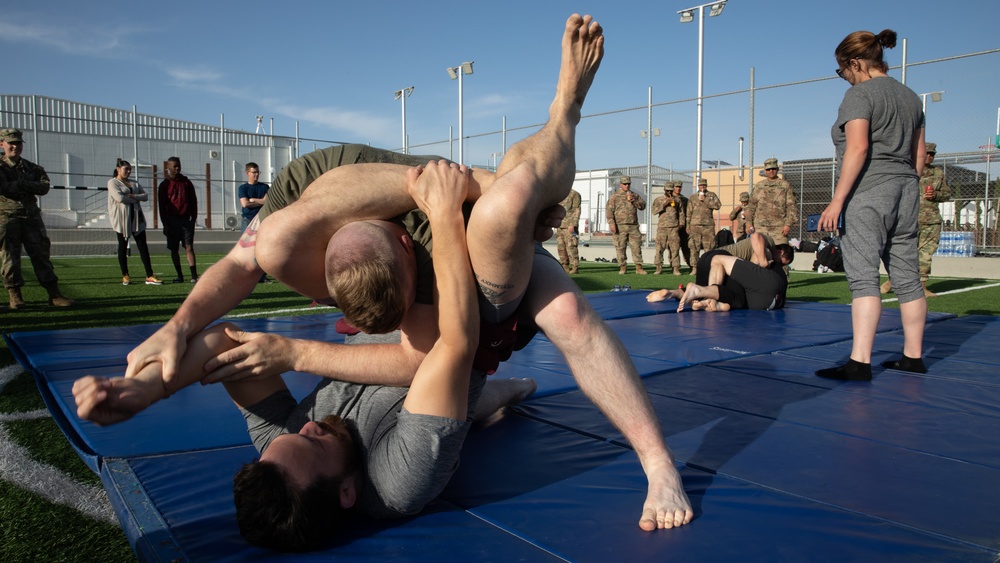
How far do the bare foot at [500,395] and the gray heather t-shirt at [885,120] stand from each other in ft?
7.02

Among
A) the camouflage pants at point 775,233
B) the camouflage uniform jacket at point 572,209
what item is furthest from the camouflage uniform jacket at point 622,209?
the camouflage pants at point 775,233

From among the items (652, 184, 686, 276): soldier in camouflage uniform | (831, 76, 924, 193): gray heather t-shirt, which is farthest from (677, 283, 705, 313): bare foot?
(652, 184, 686, 276): soldier in camouflage uniform

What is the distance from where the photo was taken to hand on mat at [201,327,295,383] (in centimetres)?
207

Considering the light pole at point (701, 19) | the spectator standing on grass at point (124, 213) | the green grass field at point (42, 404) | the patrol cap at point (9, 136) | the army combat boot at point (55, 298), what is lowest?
the green grass field at point (42, 404)

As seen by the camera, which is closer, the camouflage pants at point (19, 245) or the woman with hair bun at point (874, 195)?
the woman with hair bun at point (874, 195)

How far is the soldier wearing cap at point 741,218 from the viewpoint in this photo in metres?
12.9

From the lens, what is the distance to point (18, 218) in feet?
21.6

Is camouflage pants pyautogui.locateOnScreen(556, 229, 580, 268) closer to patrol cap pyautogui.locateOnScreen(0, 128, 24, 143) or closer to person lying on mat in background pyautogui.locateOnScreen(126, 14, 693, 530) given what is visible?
patrol cap pyautogui.locateOnScreen(0, 128, 24, 143)

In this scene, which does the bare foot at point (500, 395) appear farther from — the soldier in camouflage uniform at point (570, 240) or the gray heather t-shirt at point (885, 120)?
the soldier in camouflage uniform at point (570, 240)

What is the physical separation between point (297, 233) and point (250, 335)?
0.38 metres

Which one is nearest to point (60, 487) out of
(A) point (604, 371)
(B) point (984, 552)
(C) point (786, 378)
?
(A) point (604, 371)

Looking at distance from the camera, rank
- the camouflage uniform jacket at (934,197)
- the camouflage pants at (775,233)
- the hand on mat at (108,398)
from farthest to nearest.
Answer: the camouflage pants at (775,233) < the camouflage uniform jacket at (934,197) < the hand on mat at (108,398)

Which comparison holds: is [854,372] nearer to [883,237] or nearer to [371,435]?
[883,237]

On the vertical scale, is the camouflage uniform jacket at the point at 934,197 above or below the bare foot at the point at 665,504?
above
